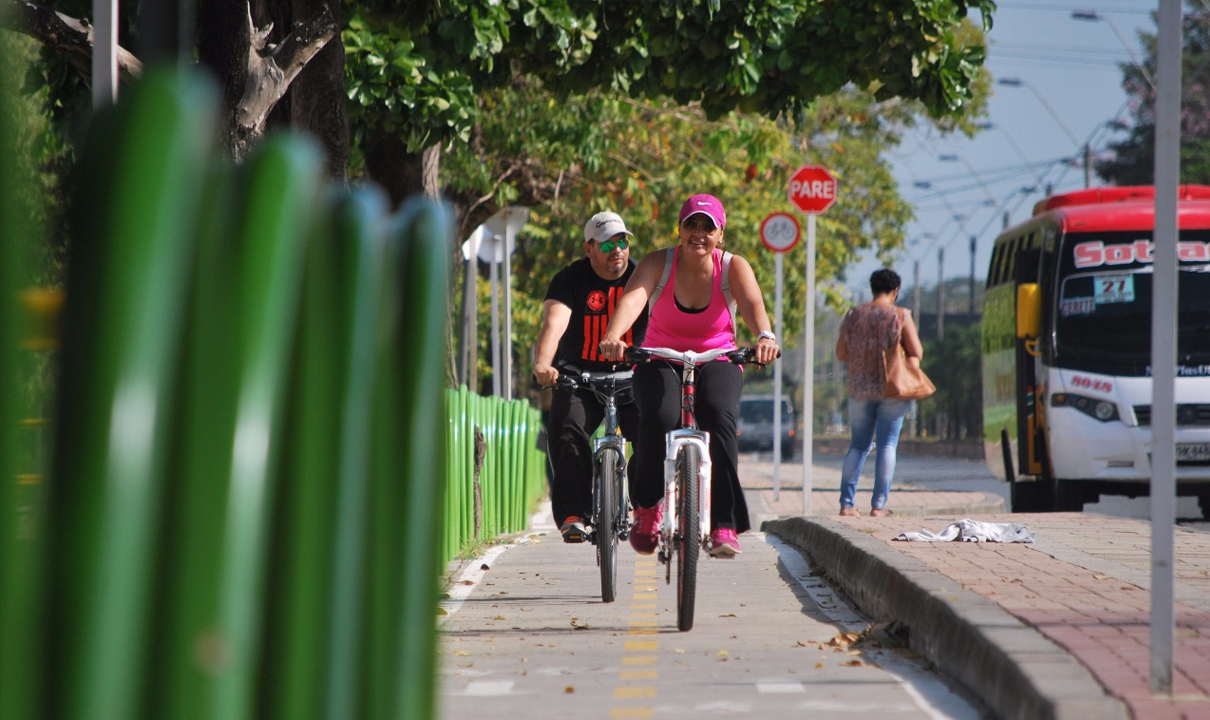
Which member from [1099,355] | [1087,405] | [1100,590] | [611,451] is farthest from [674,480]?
[1099,355]

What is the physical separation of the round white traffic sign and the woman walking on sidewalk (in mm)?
2369

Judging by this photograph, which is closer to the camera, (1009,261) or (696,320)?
(696,320)

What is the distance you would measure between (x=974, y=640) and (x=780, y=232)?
37.9ft

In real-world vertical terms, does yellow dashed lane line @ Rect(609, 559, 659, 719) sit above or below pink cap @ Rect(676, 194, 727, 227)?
below

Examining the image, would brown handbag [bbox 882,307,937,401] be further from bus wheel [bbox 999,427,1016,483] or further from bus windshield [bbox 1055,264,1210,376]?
bus wheel [bbox 999,427,1016,483]

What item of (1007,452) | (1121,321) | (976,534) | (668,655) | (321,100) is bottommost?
(668,655)

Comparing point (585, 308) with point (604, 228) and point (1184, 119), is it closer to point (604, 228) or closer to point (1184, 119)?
point (604, 228)

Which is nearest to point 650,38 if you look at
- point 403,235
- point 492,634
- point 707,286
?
point 707,286

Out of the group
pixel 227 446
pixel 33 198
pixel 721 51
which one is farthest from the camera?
pixel 721 51

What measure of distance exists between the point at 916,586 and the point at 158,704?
5605mm

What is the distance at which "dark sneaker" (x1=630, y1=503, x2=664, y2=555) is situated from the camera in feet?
25.4

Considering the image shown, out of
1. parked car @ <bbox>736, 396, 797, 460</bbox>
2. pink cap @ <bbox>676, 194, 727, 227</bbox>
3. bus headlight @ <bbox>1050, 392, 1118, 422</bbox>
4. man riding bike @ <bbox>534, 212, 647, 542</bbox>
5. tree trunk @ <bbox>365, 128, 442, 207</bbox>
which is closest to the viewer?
pink cap @ <bbox>676, 194, 727, 227</bbox>

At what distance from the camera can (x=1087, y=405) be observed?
16.2 meters

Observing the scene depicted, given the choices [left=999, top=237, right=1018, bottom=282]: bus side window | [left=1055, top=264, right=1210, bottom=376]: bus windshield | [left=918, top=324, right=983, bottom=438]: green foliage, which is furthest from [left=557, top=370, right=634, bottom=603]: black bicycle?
[left=918, top=324, right=983, bottom=438]: green foliage
